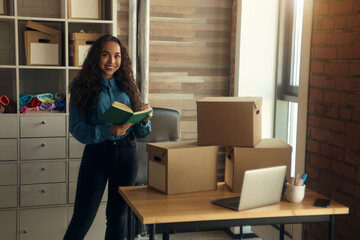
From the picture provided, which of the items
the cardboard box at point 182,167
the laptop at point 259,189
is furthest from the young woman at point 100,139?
the laptop at point 259,189

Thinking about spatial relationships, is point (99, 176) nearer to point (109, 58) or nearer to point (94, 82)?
point (94, 82)

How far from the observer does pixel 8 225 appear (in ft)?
11.7

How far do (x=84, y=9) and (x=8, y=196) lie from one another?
4.79 ft

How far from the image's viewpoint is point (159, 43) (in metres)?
3.94

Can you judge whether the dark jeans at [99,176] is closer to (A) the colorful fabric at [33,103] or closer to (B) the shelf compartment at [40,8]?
(A) the colorful fabric at [33,103]

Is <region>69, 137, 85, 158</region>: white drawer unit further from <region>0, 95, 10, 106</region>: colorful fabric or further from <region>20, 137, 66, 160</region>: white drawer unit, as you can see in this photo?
<region>0, 95, 10, 106</region>: colorful fabric

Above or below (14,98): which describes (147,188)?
below

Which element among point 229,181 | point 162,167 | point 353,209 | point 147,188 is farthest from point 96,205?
point 353,209

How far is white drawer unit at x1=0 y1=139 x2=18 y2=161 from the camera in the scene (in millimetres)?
3471

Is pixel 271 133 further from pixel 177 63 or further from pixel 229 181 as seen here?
pixel 229 181

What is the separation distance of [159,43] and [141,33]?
22 cm

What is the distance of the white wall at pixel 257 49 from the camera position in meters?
3.83

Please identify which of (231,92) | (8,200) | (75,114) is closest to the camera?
(75,114)

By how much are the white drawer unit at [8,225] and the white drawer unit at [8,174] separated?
0.22m
